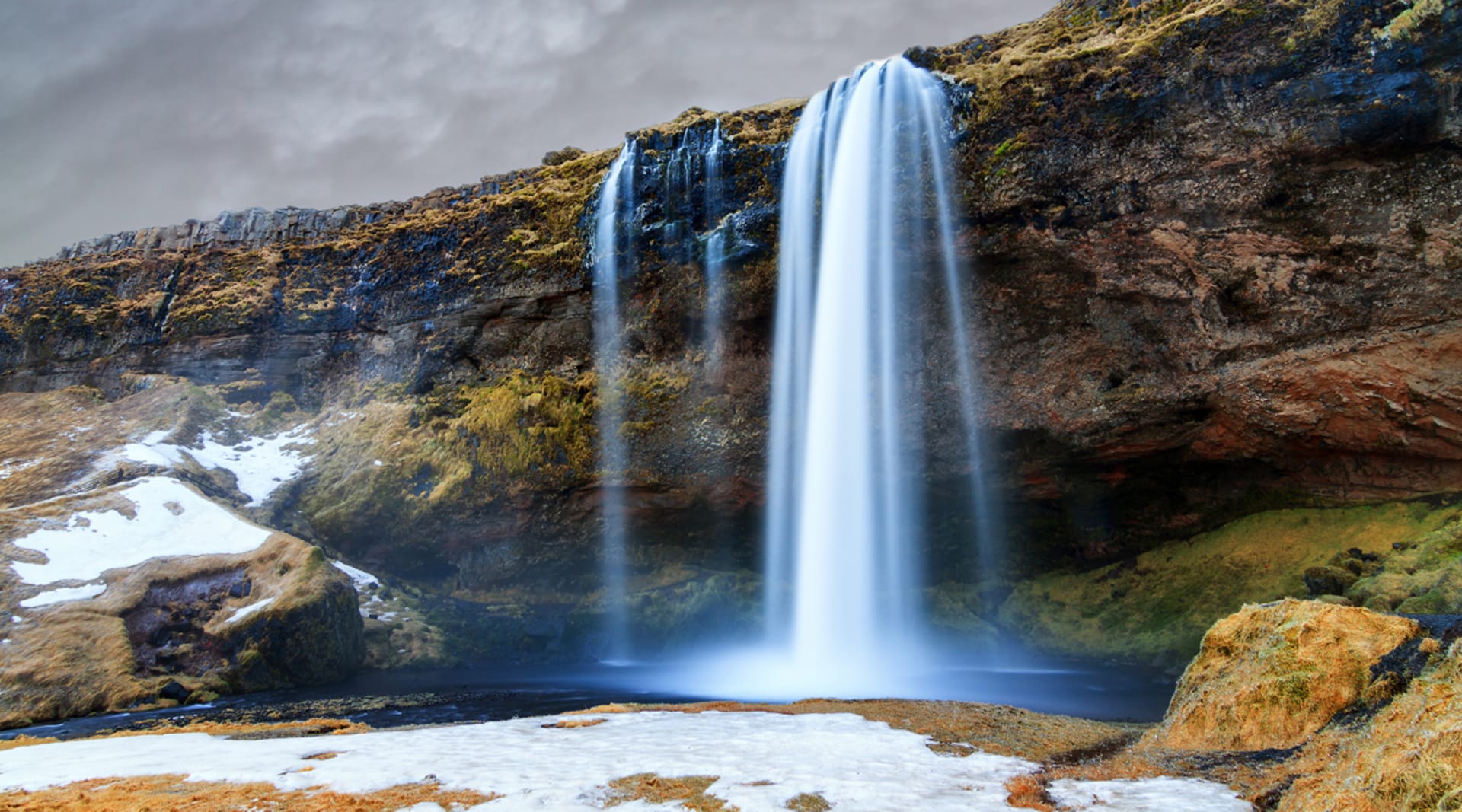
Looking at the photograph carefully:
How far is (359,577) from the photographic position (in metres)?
29.4

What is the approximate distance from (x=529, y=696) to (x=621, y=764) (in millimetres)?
11375

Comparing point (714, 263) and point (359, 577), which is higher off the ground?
point (714, 263)

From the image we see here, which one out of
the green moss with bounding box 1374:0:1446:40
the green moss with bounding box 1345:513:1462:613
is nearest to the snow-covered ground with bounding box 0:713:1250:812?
the green moss with bounding box 1345:513:1462:613

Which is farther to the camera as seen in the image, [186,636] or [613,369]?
[613,369]

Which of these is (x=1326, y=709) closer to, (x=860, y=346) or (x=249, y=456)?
(x=860, y=346)

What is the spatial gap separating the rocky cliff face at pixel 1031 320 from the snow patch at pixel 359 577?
76 centimetres

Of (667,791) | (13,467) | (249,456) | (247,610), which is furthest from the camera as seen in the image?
(249,456)

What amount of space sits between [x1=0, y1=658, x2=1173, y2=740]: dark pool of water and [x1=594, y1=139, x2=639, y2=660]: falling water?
5306 mm

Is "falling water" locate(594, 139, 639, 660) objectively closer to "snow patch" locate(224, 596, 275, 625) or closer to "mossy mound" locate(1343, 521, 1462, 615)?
"snow patch" locate(224, 596, 275, 625)

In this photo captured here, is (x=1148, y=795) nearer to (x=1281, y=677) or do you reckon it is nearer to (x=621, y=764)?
(x=1281, y=677)

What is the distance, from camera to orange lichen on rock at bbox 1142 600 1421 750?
772 cm

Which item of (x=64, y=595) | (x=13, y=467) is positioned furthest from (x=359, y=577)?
(x=13, y=467)

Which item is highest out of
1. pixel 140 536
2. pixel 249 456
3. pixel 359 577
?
pixel 249 456

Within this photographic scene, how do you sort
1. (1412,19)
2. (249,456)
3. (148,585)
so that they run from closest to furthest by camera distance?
(1412,19)
(148,585)
(249,456)
